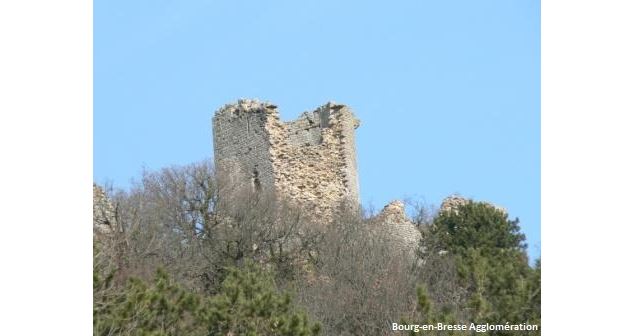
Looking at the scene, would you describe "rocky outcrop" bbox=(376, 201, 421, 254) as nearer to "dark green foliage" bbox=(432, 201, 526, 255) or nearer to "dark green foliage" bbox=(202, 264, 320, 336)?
"dark green foliage" bbox=(432, 201, 526, 255)

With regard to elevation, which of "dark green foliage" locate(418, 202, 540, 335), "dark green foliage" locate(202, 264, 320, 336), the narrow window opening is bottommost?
"dark green foliage" locate(202, 264, 320, 336)

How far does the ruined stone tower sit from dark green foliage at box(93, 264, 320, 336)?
13.2 metres

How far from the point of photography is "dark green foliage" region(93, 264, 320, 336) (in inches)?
520

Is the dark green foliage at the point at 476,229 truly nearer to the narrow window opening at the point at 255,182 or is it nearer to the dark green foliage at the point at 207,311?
the narrow window opening at the point at 255,182

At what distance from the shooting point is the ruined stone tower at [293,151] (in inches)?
1163

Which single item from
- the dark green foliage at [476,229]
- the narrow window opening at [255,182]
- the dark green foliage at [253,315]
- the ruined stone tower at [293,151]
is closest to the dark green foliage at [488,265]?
the dark green foliage at [476,229]

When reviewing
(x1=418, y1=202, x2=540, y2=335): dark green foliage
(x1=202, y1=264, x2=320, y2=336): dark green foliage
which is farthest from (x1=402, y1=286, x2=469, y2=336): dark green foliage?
(x1=202, y1=264, x2=320, y2=336): dark green foliage

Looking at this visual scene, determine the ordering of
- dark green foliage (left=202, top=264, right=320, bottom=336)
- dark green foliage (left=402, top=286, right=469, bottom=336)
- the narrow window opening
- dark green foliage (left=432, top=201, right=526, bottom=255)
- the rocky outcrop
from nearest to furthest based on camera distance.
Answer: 1. dark green foliage (left=402, top=286, right=469, bottom=336)
2. dark green foliage (left=202, top=264, right=320, bottom=336)
3. dark green foliage (left=432, top=201, right=526, bottom=255)
4. the rocky outcrop
5. the narrow window opening

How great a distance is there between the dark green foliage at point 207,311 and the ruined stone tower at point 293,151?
13.2 m
